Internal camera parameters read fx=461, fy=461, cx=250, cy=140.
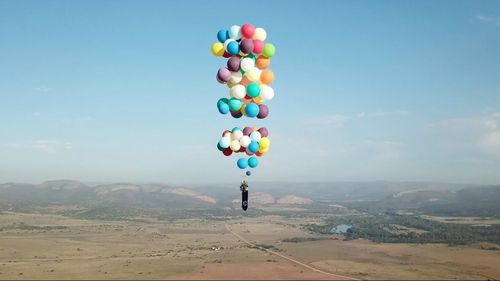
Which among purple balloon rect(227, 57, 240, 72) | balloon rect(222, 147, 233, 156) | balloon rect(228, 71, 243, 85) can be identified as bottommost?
balloon rect(222, 147, 233, 156)


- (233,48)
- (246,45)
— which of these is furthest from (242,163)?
(246,45)

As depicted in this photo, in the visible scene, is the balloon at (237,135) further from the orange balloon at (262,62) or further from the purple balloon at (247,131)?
the orange balloon at (262,62)

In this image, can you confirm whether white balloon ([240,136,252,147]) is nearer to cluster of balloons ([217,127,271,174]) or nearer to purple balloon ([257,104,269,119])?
cluster of balloons ([217,127,271,174])

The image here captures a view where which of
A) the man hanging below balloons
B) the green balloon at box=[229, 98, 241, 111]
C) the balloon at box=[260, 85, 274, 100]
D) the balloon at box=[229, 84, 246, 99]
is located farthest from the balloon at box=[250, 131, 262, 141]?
the balloon at box=[229, 84, 246, 99]

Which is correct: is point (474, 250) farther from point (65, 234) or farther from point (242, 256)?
point (65, 234)

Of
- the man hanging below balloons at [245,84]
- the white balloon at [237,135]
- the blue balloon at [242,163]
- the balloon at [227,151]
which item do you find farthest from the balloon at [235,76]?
the blue balloon at [242,163]

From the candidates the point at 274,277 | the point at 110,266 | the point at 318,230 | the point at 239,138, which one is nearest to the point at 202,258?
the point at 110,266

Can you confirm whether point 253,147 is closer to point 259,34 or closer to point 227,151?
point 227,151
